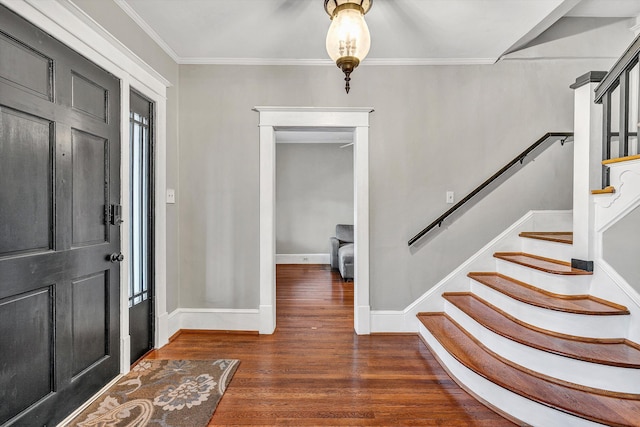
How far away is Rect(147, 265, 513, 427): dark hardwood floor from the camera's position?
70.2 inches

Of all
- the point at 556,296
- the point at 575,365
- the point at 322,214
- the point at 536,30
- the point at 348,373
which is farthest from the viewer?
the point at 322,214

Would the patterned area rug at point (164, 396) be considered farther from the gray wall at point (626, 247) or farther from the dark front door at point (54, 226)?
the gray wall at point (626, 247)

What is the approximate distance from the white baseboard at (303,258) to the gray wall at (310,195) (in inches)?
3.4

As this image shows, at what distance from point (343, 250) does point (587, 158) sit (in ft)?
12.1

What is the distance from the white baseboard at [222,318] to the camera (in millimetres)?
2996

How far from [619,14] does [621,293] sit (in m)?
2.63

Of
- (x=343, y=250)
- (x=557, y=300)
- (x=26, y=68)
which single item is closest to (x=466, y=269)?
(x=557, y=300)

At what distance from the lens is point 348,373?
7.38 ft

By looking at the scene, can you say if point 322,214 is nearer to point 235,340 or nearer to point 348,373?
point 235,340

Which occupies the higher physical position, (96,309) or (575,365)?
(96,309)

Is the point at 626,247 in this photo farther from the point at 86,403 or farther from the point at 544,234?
the point at 86,403

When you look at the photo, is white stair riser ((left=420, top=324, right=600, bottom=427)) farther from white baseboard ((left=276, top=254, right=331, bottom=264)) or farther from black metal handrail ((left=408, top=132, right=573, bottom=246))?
white baseboard ((left=276, top=254, right=331, bottom=264))

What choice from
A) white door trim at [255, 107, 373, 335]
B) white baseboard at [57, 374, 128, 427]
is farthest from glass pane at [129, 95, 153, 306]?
white door trim at [255, 107, 373, 335]

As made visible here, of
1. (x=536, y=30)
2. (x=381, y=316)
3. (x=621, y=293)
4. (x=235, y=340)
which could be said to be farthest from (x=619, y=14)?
(x=235, y=340)
